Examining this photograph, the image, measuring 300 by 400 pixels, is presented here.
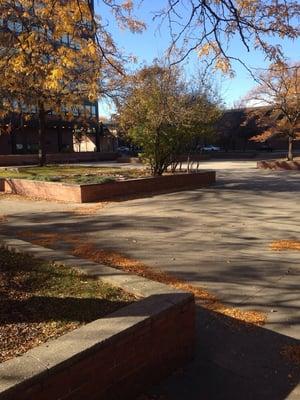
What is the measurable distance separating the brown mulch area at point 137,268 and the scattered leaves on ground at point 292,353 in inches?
23.0

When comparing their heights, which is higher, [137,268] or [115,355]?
[115,355]

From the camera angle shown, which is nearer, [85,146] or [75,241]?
[75,241]

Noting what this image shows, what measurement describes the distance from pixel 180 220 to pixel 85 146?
6756 cm

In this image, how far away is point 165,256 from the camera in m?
7.93

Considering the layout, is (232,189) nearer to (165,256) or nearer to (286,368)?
(165,256)

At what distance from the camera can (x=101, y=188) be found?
1551 cm

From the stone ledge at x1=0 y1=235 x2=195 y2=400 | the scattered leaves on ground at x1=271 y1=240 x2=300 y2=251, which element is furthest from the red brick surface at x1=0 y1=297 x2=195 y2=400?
the scattered leaves on ground at x1=271 y1=240 x2=300 y2=251

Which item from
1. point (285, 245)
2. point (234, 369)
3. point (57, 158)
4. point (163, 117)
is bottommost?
point (234, 369)

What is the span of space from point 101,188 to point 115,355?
40.1 ft

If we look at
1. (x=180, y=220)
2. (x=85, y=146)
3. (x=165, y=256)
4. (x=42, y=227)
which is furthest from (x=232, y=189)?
(x=85, y=146)

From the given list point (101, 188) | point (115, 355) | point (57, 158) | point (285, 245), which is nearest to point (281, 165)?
point (101, 188)

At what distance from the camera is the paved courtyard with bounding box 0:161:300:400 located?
4051 mm

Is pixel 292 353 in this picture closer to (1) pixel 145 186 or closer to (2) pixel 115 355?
(2) pixel 115 355

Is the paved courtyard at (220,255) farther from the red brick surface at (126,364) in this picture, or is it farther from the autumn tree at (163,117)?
the autumn tree at (163,117)
